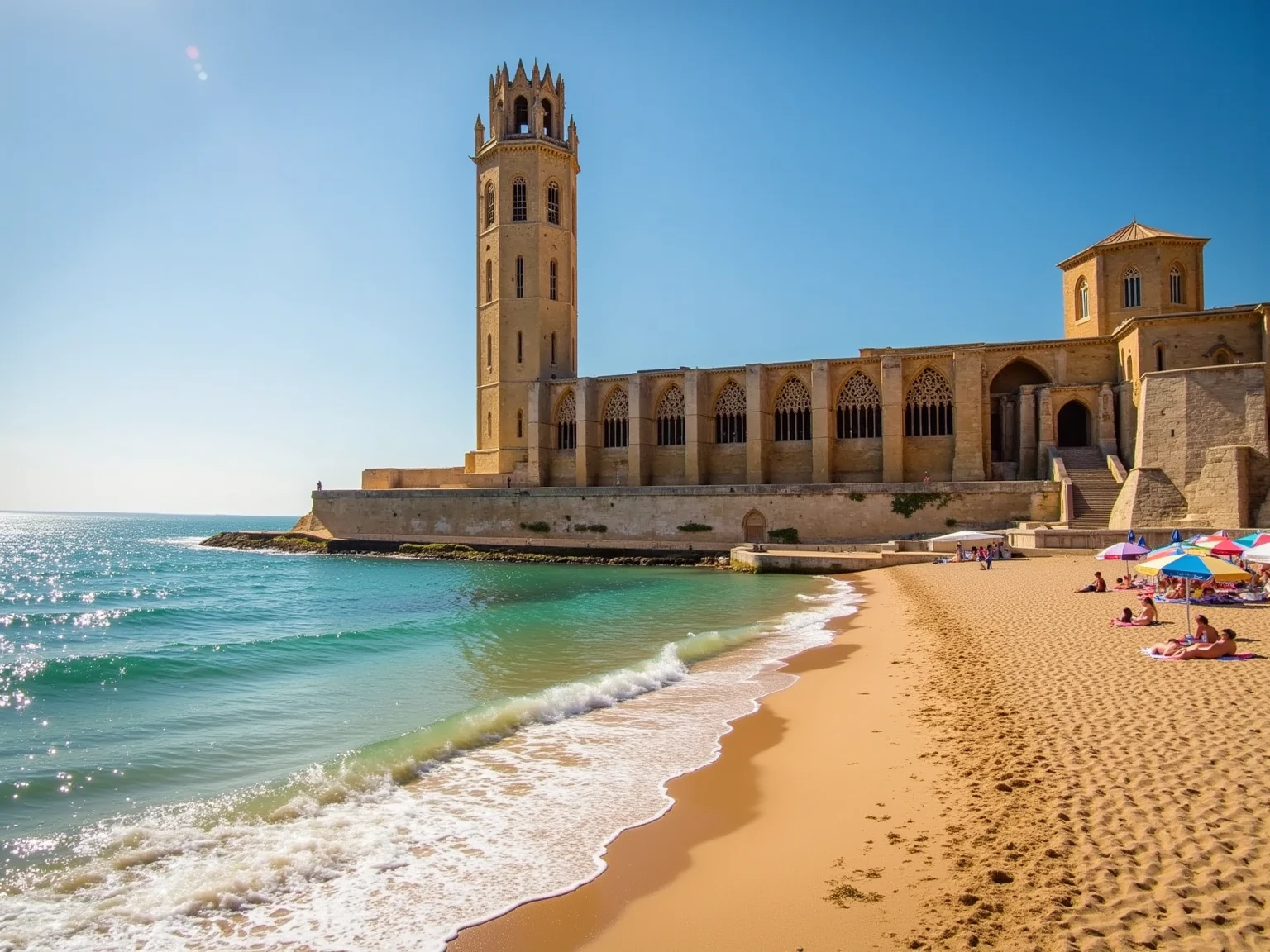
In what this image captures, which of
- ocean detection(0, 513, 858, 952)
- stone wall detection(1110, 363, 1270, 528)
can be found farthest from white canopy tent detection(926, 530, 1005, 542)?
ocean detection(0, 513, 858, 952)

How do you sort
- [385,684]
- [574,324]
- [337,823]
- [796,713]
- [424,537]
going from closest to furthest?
[337,823]
[796,713]
[385,684]
[424,537]
[574,324]

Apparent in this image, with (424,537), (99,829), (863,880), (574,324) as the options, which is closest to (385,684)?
(99,829)

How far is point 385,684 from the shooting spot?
40.3ft

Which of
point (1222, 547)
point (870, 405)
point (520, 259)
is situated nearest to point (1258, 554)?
point (1222, 547)

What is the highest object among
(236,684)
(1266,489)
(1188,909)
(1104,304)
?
(1104,304)

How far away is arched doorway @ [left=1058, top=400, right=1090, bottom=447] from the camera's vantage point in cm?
3359

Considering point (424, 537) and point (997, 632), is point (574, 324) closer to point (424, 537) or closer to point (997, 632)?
point (424, 537)

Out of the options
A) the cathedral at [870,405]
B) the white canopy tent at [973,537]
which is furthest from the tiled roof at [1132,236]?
the white canopy tent at [973,537]

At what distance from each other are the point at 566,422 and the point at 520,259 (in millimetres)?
9205

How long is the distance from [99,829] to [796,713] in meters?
6.79

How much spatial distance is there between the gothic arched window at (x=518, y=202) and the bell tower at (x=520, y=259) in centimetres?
4

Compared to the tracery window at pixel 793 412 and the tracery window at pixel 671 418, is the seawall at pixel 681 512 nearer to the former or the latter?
the tracery window at pixel 671 418

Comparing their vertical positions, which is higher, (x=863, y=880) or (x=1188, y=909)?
(x=1188, y=909)

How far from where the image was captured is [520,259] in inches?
1764
